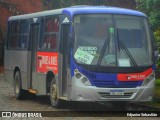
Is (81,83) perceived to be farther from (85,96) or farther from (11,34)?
(11,34)

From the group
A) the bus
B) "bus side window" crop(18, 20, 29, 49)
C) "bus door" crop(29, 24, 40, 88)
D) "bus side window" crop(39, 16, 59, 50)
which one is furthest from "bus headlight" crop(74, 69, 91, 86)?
"bus side window" crop(18, 20, 29, 49)

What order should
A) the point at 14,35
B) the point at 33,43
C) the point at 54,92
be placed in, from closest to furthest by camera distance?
the point at 54,92 → the point at 33,43 → the point at 14,35

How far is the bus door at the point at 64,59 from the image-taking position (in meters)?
12.7

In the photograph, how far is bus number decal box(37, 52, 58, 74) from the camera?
13.5 meters

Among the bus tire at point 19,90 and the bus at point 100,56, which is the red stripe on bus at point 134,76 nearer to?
the bus at point 100,56

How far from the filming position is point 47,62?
14.2 metres

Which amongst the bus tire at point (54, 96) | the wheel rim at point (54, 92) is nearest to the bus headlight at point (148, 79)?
the bus tire at point (54, 96)

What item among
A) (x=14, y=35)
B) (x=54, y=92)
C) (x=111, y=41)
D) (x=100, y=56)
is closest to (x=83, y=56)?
(x=100, y=56)

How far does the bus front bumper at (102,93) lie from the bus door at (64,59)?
568 millimetres

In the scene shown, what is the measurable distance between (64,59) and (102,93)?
1668 mm

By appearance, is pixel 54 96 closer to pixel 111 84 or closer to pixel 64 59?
pixel 64 59


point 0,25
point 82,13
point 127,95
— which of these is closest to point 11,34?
point 82,13

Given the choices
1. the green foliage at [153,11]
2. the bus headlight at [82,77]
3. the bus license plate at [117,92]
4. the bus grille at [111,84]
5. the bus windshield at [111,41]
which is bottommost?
the bus license plate at [117,92]

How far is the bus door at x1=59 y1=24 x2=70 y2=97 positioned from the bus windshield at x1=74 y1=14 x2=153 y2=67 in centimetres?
53
